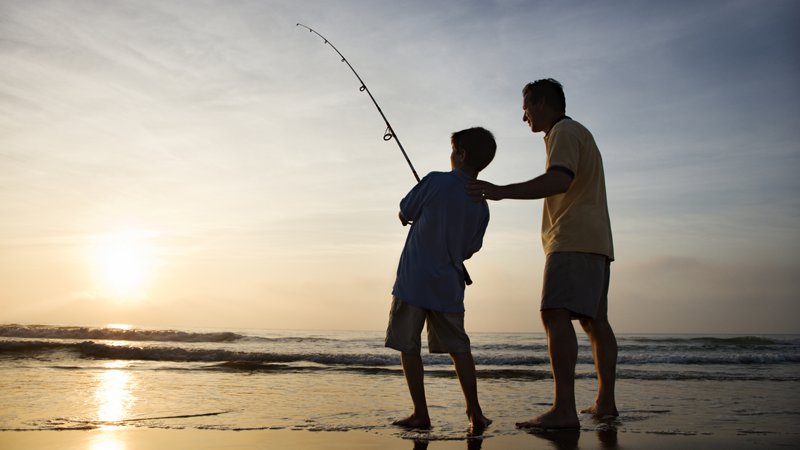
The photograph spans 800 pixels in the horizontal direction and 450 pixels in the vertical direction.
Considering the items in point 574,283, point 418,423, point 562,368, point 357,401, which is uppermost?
point 574,283

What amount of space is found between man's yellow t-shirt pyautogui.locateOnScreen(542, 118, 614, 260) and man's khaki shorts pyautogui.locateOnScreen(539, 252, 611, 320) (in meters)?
0.05

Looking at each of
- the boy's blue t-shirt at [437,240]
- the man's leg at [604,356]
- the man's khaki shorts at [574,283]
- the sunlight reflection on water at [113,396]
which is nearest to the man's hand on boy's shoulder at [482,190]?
the boy's blue t-shirt at [437,240]

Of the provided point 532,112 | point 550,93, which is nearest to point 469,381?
point 532,112

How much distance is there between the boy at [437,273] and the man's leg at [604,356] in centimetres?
74

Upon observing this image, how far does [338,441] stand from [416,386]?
454 millimetres

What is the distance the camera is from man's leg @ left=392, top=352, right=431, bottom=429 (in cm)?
299

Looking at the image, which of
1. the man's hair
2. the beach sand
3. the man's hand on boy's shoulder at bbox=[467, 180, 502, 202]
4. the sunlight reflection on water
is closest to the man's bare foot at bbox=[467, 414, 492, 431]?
the beach sand

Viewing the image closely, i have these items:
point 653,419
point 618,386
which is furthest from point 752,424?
point 618,386

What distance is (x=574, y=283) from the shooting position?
116 inches

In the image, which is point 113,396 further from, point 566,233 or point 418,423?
point 566,233

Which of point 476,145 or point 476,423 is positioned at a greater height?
point 476,145

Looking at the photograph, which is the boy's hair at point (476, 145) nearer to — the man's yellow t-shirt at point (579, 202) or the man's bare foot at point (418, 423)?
the man's yellow t-shirt at point (579, 202)

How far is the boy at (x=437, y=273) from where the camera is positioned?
9.64 ft

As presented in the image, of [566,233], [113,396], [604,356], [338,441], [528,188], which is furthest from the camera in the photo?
[113,396]
